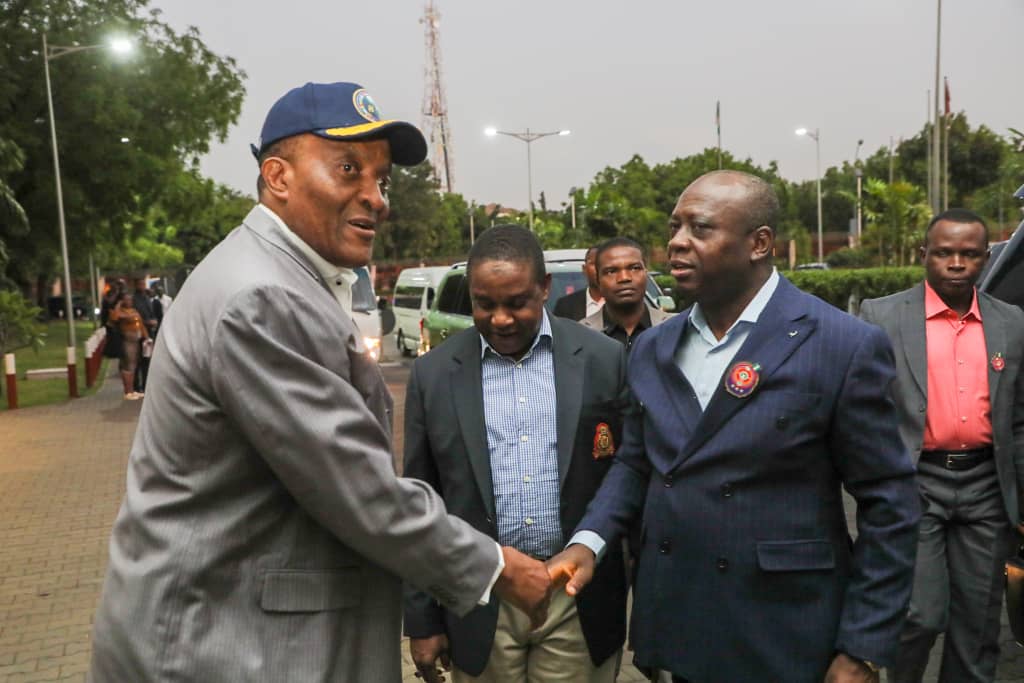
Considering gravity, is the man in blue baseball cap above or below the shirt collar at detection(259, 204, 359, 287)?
below

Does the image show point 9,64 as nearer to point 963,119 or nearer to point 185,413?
point 185,413

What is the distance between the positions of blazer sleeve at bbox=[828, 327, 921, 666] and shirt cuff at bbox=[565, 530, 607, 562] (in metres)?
0.65

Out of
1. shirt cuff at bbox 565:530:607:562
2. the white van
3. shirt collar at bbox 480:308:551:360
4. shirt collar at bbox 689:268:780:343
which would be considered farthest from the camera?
the white van

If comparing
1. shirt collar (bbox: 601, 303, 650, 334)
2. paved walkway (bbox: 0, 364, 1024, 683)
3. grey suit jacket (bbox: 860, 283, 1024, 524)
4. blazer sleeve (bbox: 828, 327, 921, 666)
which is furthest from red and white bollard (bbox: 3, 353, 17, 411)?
blazer sleeve (bbox: 828, 327, 921, 666)

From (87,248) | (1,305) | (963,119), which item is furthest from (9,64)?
(963,119)

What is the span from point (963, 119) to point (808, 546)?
67.1m

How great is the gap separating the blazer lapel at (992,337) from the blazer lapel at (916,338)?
39mm

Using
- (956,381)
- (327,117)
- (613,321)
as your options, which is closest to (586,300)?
(613,321)

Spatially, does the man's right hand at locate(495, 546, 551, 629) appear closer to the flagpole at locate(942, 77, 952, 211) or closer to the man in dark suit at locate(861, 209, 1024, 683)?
the man in dark suit at locate(861, 209, 1024, 683)

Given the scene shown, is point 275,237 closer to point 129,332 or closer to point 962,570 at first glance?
point 962,570

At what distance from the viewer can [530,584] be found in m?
2.56

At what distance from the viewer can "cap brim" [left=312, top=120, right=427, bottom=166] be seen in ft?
7.46

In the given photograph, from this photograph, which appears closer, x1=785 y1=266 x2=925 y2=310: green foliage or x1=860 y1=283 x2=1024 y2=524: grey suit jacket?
x1=860 y1=283 x2=1024 y2=524: grey suit jacket

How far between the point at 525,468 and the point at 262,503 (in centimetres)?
112
